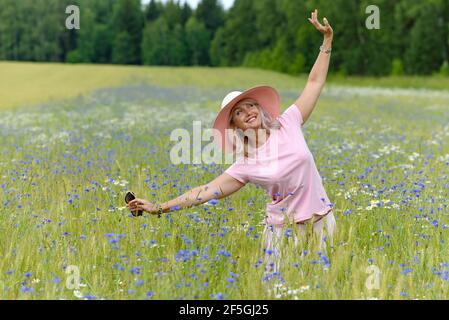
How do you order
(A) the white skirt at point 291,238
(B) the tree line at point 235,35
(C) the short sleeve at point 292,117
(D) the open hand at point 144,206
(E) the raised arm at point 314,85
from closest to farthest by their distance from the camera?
1. (A) the white skirt at point 291,238
2. (D) the open hand at point 144,206
3. (C) the short sleeve at point 292,117
4. (E) the raised arm at point 314,85
5. (B) the tree line at point 235,35

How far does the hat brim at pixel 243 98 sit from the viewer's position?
4.67 m

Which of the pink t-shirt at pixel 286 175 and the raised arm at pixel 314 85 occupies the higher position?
the raised arm at pixel 314 85

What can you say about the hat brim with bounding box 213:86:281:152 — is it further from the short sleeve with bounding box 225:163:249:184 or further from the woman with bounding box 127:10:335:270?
the short sleeve with bounding box 225:163:249:184

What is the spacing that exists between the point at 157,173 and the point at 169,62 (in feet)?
217

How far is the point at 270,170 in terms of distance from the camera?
4.63 meters

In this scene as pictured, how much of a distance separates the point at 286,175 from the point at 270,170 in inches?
4.8

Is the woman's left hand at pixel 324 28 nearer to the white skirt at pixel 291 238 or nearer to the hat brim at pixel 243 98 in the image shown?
the hat brim at pixel 243 98

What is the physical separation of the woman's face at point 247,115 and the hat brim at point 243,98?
0.04 meters

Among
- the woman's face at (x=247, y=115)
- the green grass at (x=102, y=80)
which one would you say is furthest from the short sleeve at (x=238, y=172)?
the green grass at (x=102, y=80)

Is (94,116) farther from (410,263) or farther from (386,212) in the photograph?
(410,263)

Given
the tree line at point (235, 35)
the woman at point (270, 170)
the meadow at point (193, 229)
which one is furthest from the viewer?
the tree line at point (235, 35)

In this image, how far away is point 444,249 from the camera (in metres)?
4.52

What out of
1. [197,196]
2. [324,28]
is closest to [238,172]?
[197,196]
